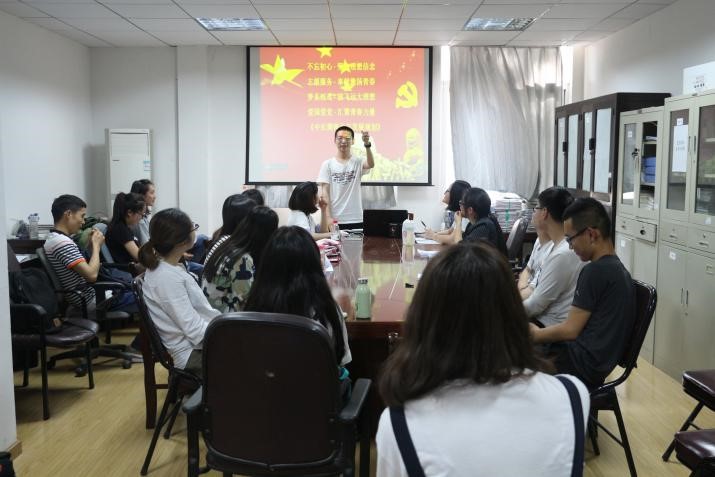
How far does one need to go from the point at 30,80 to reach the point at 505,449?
5.96 m

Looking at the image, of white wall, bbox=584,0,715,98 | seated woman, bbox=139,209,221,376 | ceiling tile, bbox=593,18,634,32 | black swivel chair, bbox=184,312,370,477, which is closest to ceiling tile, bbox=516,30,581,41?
ceiling tile, bbox=593,18,634,32

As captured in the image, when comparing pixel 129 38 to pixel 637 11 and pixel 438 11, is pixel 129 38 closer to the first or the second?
pixel 438 11

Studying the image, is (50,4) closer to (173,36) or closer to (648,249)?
(173,36)

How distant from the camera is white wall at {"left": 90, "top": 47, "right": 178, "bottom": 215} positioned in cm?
715

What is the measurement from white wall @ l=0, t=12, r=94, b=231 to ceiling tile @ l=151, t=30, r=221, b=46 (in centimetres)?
98

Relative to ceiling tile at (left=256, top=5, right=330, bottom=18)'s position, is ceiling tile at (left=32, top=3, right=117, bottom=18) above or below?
below

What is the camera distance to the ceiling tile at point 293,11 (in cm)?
529

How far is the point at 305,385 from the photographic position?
1878 millimetres

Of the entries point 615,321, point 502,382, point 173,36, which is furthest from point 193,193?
point 502,382

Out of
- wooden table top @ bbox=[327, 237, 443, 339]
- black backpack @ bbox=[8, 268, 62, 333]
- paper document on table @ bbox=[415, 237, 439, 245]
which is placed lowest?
black backpack @ bbox=[8, 268, 62, 333]

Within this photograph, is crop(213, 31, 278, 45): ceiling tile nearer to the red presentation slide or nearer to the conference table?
the red presentation slide

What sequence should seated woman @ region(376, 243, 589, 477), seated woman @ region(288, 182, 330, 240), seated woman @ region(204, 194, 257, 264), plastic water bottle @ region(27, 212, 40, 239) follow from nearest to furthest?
seated woman @ region(376, 243, 589, 477) → seated woman @ region(204, 194, 257, 264) → seated woman @ region(288, 182, 330, 240) → plastic water bottle @ region(27, 212, 40, 239)


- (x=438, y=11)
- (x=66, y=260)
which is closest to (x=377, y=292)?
(x=66, y=260)

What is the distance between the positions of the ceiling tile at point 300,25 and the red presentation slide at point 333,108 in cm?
88
